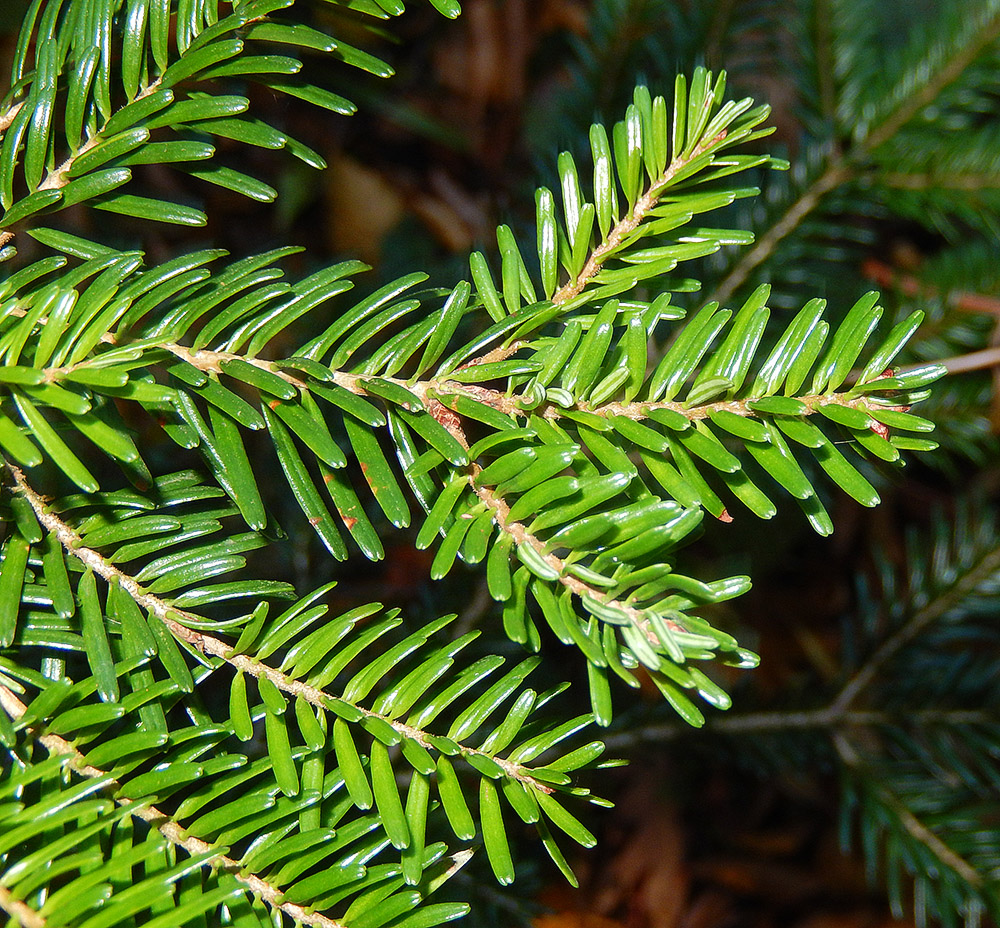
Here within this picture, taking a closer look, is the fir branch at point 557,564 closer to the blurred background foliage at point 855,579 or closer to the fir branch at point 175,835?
the fir branch at point 175,835

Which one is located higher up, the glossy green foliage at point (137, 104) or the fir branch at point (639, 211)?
the glossy green foliage at point (137, 104)

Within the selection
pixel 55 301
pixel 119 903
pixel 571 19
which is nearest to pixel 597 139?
→ pixel 55 301

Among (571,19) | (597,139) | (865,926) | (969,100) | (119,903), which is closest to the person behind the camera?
(119,903)

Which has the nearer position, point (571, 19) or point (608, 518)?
point (608, 518)

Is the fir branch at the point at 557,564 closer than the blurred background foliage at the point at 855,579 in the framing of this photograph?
Yes

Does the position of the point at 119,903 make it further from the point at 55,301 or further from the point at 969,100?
the point at 969,100

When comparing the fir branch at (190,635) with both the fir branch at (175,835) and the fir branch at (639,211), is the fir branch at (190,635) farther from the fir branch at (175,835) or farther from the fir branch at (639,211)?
the fir branch at (639,211)

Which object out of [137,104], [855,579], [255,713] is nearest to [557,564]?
[255,713]

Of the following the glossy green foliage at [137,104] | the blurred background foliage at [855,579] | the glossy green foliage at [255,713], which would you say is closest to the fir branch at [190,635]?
the glossy green foliage at [255,713]
